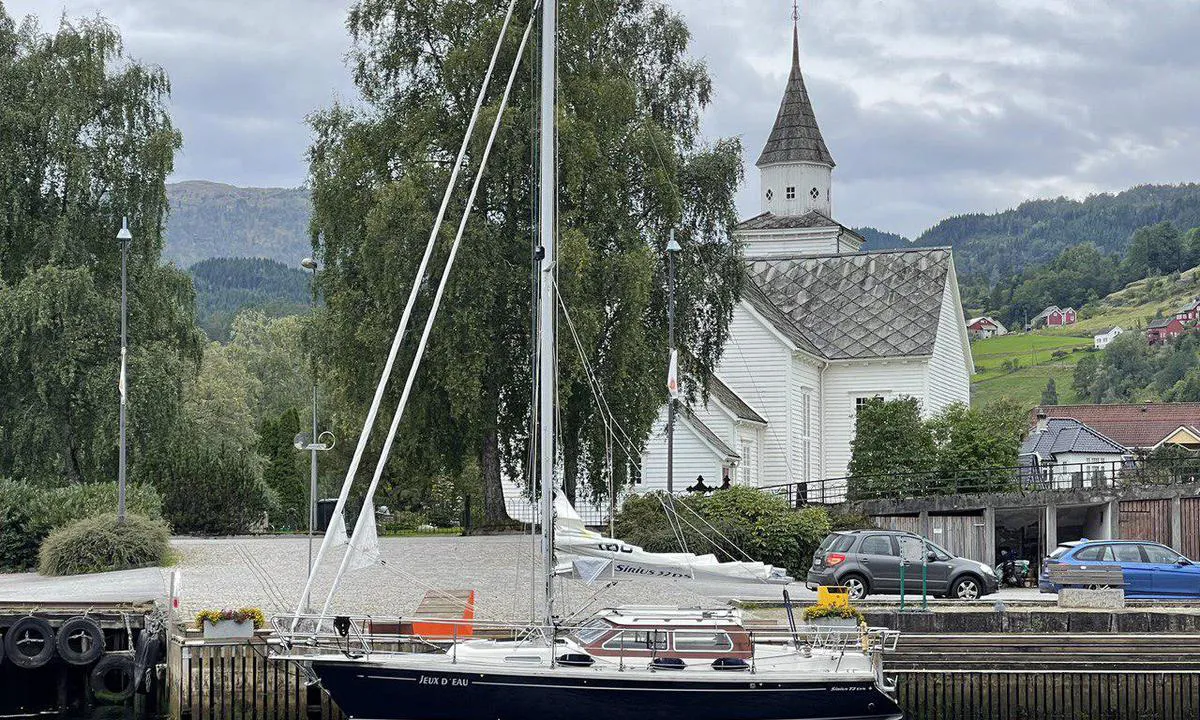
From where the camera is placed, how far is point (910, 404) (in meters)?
55.9

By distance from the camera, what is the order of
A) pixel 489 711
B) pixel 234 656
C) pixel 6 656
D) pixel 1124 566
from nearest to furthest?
pixel 489 711
pixel 234 656
pixel 6 656
pixel 1124 566

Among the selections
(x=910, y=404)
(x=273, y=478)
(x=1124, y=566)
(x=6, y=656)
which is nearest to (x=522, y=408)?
(x=910, y=404)

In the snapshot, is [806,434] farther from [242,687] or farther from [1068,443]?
[242,687]

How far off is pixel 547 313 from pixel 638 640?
5488 millimetres

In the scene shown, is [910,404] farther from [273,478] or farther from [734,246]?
[273,478]

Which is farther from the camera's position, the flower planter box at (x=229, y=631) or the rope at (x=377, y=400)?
the flower planter box at (x=229, y=631)

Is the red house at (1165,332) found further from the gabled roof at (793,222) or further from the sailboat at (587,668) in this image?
the sailboat at (587,668)

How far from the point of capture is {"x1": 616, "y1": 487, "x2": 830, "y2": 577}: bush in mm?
42500

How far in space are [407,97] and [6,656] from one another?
2502 centimetres

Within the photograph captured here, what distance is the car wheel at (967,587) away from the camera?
3841 cm

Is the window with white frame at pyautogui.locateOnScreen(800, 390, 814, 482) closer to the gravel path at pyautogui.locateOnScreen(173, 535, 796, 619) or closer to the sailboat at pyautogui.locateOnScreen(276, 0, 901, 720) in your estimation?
the gravel path at pyautogui.locateOnScreen(173, 535, 796, 619)

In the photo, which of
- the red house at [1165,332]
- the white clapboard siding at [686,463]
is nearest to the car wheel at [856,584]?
the white clapboard siding at [686,463]

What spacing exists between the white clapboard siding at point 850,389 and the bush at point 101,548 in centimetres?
3065

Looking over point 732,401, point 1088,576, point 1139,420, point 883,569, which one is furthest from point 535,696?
point 1139,420
